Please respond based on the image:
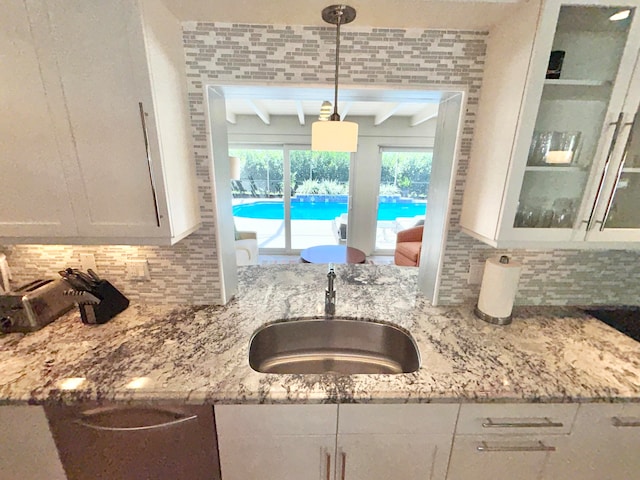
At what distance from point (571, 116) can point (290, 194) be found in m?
4.32

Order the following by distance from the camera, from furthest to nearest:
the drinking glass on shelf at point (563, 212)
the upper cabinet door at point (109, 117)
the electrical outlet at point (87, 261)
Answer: the electrical outlet at point (87, 261) → the drinking glass on shelf at point (563, 212) → the upper cabinet door at point (109, 117)

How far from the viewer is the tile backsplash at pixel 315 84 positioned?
1.13 metres

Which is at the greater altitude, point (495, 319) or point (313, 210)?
point (495, 319)

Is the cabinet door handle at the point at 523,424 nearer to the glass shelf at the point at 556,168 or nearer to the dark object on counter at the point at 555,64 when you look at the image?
the glass shelf at the point at 556,168

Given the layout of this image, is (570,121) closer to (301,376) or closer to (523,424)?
(523,424)

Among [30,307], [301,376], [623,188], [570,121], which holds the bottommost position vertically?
[301,376]

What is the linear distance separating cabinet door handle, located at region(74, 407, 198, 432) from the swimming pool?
4.51 m

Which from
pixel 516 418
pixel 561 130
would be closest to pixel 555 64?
pixel 561 130

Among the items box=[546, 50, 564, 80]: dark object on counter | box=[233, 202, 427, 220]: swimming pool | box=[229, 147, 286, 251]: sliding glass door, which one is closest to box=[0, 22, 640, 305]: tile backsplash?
box=[546, 50, 564, 80]: dark object on counter

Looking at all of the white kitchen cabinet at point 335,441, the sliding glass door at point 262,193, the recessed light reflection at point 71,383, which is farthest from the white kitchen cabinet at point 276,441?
the sliding glass door at point 262,193

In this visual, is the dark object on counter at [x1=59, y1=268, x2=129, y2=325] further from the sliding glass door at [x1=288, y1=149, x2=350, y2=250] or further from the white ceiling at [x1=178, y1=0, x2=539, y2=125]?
the sliding glass door at [x1=288, y1=149, x2=350, y2=250]

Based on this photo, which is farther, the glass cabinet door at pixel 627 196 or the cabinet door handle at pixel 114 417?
the glass cabinet door at pixel 627 196

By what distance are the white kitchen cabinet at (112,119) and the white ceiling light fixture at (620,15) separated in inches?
63.2

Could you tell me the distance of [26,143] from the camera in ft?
3.11
